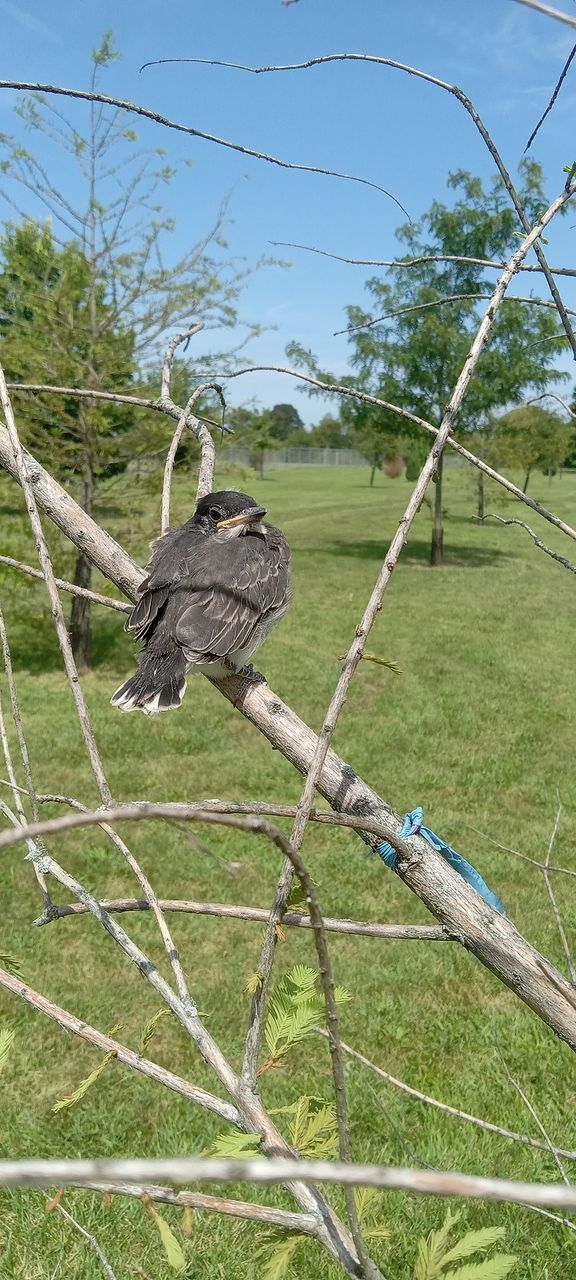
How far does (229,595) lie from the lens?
2676 millimetres

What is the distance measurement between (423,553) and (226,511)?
22309 millimetres

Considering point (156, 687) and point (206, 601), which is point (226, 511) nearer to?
point (206, 601)

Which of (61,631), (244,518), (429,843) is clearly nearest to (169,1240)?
(429,843)

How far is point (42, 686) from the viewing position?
1117 centimetres

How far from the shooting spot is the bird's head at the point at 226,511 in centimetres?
292

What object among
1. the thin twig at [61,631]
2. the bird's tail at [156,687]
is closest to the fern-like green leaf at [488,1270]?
the thin twig at [61,631]

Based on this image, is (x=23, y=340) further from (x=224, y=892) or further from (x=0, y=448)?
(x=0, y=448)

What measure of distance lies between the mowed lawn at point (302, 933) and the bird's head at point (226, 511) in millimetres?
1302

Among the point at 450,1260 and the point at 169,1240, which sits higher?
the point at 169,1240

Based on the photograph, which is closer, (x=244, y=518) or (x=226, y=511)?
(x=244, y=518)

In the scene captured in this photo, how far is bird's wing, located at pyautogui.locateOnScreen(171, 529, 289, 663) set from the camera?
249cm

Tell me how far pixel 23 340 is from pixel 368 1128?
9.03 m

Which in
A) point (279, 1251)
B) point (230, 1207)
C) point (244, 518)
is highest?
point (244, 518)

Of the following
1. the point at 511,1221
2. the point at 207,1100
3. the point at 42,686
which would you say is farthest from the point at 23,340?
the point at 207,1100
